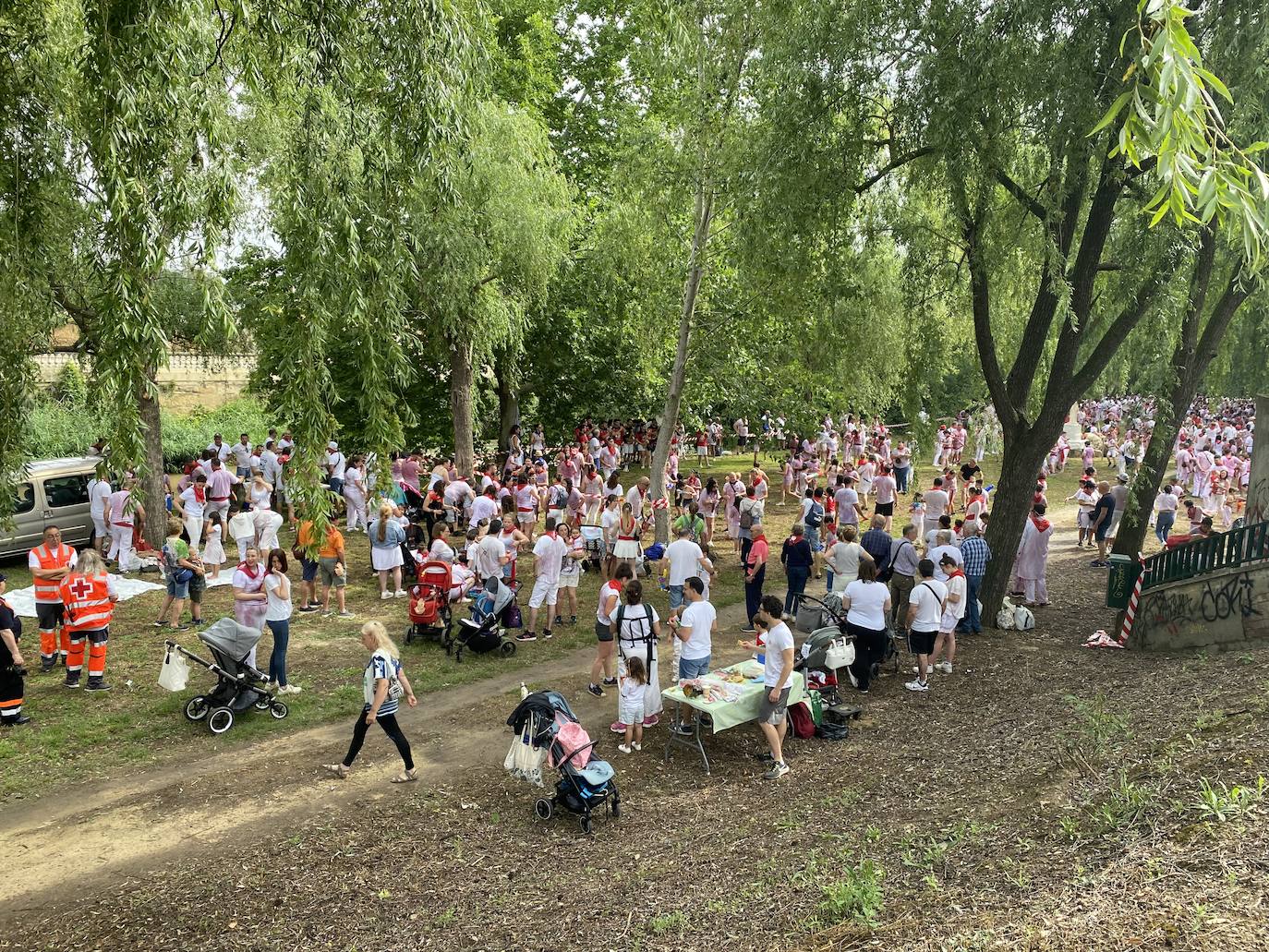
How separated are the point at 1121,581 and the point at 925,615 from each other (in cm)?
492

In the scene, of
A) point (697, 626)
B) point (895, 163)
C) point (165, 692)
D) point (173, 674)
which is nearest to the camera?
point (697, 626)

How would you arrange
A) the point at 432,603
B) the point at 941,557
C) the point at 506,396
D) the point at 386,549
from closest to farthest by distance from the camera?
the point at 941,557 < the point at 432,603 < the point at 386,549 < the point at 506,396

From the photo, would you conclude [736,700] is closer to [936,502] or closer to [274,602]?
[274,602]

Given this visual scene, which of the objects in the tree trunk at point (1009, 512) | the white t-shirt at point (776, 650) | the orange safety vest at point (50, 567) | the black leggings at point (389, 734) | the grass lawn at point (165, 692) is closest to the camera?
the black leggings at point (389, 734)

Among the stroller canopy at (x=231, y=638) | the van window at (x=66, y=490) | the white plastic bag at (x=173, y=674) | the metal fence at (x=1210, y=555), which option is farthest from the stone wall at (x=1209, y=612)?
the van window at (x=66, y=490)

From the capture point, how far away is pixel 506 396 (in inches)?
1065

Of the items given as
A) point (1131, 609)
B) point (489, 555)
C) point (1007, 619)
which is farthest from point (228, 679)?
point (1131, 609)

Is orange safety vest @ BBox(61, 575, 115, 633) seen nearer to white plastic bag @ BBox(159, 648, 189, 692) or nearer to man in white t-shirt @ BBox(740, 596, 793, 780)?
white plastic bag @ BBox(159, 648, 189, 692)

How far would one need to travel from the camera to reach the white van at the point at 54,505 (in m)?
16.0

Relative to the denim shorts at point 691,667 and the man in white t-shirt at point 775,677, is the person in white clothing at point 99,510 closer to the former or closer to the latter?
the denim shorts at point 691,667

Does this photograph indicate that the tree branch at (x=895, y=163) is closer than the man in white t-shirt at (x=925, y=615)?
No

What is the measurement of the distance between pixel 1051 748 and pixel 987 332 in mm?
6415

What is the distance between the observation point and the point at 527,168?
20.6m

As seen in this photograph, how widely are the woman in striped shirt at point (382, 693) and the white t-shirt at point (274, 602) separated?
2319 mm
